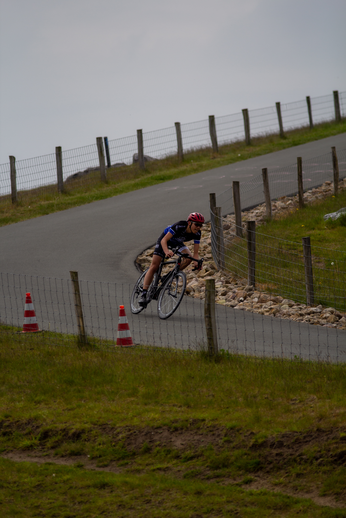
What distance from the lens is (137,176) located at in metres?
26.1

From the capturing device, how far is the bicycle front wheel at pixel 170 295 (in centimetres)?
1042

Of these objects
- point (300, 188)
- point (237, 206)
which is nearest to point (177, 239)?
point (237, 206)

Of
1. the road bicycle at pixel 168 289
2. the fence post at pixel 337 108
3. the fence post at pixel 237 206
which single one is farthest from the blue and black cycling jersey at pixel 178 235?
the fence post at pixel 337 108

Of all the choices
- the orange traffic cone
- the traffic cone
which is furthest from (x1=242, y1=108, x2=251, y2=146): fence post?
the orange traffic cone

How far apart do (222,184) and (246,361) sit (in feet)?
47.6

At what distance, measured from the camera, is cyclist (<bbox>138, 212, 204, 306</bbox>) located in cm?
1031

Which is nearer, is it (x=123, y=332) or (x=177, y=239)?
(x=123, y=332)

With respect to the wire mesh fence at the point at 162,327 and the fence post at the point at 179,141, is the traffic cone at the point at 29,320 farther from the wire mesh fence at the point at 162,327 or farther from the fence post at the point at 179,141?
the fence post at the point at 179,141

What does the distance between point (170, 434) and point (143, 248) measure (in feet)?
30.9

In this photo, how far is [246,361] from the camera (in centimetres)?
789

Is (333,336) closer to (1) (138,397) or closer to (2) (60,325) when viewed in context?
(1) (138,397)

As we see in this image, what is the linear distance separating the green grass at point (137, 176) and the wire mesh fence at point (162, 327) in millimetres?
→ 8602

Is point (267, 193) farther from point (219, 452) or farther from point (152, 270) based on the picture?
point (219, 452)

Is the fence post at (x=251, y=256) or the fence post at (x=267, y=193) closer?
the fence post at (x=251, y=256)
